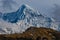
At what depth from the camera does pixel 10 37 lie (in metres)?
57.2

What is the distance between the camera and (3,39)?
57.2 metres

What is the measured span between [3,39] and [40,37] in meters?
10.7

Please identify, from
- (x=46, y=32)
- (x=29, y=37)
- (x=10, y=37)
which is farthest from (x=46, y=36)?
(x=10, y=37)

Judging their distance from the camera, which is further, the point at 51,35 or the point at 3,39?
the point at 51,35

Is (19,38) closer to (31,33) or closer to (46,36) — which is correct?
(31,33)

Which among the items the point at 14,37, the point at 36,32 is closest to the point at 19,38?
the point at 14,37

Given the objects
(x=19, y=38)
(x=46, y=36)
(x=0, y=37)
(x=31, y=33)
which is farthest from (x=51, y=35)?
(x=0, y=37)

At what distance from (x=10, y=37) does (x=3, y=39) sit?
5.89 ft

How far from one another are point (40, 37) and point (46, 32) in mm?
2557

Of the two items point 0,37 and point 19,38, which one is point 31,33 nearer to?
point 19,38

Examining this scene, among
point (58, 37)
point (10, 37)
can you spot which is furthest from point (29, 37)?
point (58, 37)

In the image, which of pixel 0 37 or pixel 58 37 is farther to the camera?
pixel 58 37

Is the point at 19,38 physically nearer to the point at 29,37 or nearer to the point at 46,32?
the point at 29,37

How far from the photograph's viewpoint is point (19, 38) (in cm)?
5762
